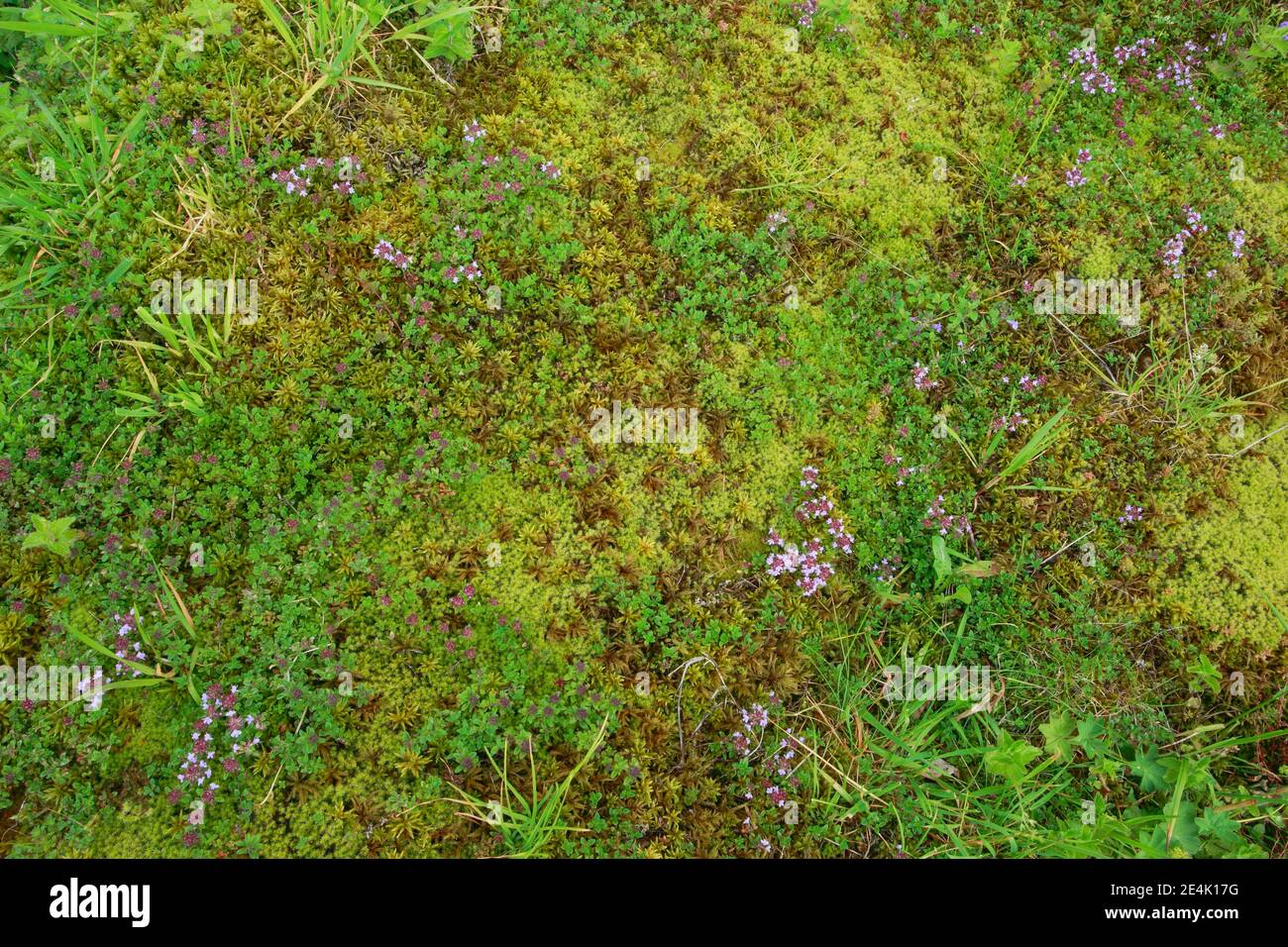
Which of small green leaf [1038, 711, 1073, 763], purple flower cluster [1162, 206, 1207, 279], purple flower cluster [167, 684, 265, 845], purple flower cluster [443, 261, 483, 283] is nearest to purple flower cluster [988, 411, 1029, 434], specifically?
purple flower cluster [1162, 206, 1207, 279]

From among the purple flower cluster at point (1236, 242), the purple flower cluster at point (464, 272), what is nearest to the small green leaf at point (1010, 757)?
the purple flower cluster at point (1236, 242)

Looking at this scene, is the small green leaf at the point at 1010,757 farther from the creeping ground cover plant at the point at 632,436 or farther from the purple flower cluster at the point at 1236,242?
the purple flower cluster at the point at 1236,242

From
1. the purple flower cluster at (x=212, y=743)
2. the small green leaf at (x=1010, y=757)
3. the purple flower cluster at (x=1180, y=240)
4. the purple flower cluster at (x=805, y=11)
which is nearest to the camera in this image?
the purple flower cluster at (x=212, y=743)

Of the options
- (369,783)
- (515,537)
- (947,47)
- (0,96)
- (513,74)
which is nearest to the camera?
(369,783)

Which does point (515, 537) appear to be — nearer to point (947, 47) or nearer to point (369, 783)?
point (369, 783)

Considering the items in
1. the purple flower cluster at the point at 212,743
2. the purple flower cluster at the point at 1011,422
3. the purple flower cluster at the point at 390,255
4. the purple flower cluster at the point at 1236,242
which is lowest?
the purple flower cluster at the point at 212,743

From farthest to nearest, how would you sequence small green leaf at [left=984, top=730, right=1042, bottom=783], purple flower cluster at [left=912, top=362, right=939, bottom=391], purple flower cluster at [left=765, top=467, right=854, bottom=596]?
purple flower cluster at [left=912, top=362, right=939, bottom=391] → purple flower cluster at [left=765, top=467, right=854, bottom=596] → small green leaf at [left=984, top=730, right=1042, bottom=783]

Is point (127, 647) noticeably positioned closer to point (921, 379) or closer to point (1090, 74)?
point (921, 379)

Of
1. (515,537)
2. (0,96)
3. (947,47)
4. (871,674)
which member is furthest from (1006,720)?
(0,96)

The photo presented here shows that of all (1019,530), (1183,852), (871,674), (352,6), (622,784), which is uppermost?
(352,6)

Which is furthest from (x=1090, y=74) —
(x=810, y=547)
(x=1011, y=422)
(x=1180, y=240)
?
(x=810, y=547)

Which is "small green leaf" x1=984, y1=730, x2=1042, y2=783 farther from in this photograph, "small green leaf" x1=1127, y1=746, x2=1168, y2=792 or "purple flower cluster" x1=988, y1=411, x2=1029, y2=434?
"purple flower cluster" x1=988, y1=411, x2=1029, y2=434
